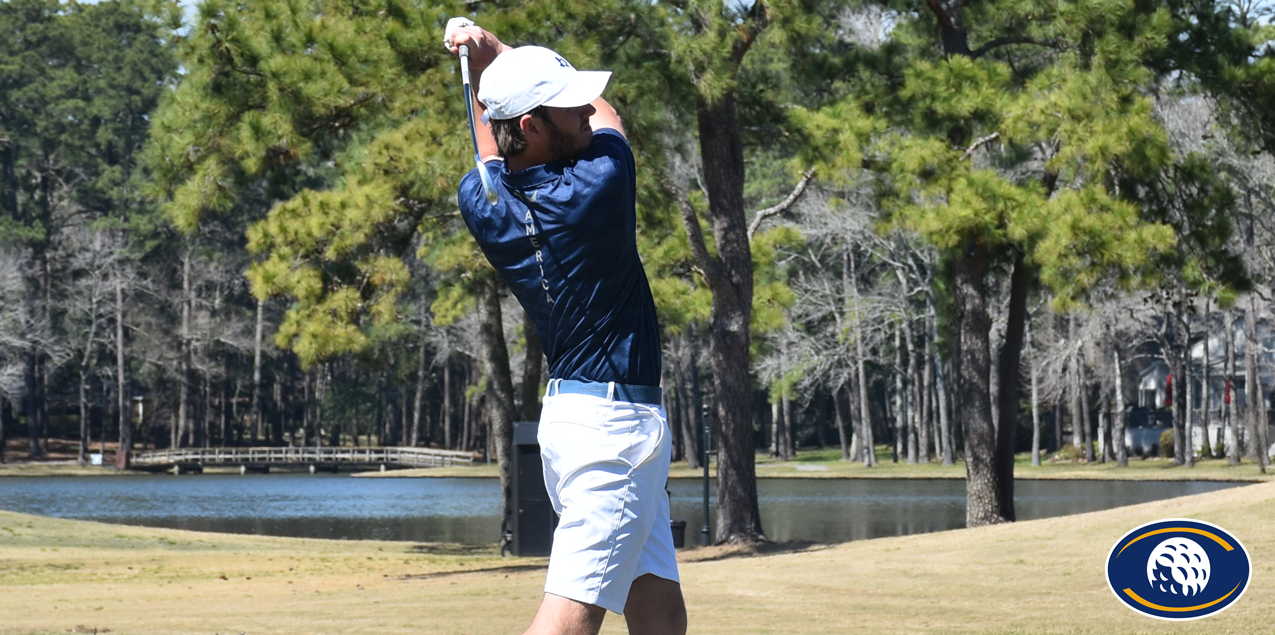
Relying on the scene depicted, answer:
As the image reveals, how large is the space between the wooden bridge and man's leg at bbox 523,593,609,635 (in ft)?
194

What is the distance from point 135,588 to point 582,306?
1095 cm

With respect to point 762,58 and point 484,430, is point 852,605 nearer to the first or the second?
point 762,58

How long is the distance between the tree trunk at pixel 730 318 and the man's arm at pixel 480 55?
A: 13.3 m

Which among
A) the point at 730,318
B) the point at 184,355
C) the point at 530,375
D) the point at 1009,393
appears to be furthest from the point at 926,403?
the point at 730,318

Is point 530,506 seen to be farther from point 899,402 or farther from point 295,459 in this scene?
point 295,459

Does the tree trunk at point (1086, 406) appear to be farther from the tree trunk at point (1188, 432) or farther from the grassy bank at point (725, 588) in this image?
the grassy bank at point (725, 588)

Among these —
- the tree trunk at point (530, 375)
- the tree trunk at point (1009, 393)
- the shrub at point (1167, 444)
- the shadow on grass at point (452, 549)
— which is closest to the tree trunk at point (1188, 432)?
the shrub at point (1167, 444)

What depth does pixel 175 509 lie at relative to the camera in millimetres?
33094

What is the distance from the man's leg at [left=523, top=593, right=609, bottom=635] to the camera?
3.23 m

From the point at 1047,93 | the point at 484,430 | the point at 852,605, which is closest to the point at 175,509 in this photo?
the point at 1047,93

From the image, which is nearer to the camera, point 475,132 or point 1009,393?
point 475,132

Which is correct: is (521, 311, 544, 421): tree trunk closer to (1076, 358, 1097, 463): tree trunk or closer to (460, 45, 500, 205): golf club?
(460, 45, 500, 205): golf club

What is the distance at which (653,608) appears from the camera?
353cm

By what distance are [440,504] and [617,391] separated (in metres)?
31.8
